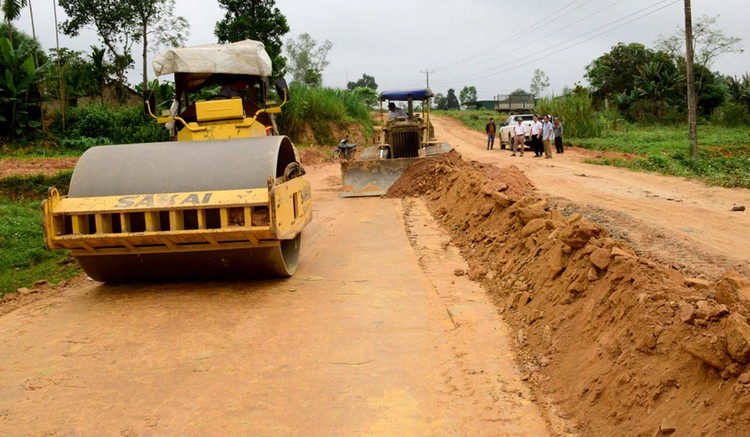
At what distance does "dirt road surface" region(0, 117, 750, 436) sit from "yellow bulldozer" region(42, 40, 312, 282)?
33cm

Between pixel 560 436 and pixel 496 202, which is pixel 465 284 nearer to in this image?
pixel 496 202

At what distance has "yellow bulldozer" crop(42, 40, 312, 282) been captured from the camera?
652cm

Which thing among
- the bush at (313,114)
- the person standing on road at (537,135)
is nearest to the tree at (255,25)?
the bush at (313,114)

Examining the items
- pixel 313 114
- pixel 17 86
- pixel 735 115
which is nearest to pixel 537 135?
pixel 313 114

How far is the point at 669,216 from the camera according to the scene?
10.0 metres

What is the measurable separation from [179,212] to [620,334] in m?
4.20

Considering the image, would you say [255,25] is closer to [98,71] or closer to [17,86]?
[98,71]

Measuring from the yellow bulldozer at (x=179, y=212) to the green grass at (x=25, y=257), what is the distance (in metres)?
2.25

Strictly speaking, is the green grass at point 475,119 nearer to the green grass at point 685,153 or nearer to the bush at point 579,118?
the green grass at point 685,153

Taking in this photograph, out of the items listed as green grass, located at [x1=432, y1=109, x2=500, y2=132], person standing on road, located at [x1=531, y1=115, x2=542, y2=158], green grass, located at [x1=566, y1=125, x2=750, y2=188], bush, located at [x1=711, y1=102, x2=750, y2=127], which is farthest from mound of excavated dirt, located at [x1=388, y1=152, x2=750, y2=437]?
green grass, located at [x1=432, y1=109, x2=500, y2=132]

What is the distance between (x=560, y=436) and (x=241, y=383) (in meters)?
2.15

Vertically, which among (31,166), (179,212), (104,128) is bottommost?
(179,212)

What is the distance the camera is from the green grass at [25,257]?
8.98m

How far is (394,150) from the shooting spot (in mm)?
19469
